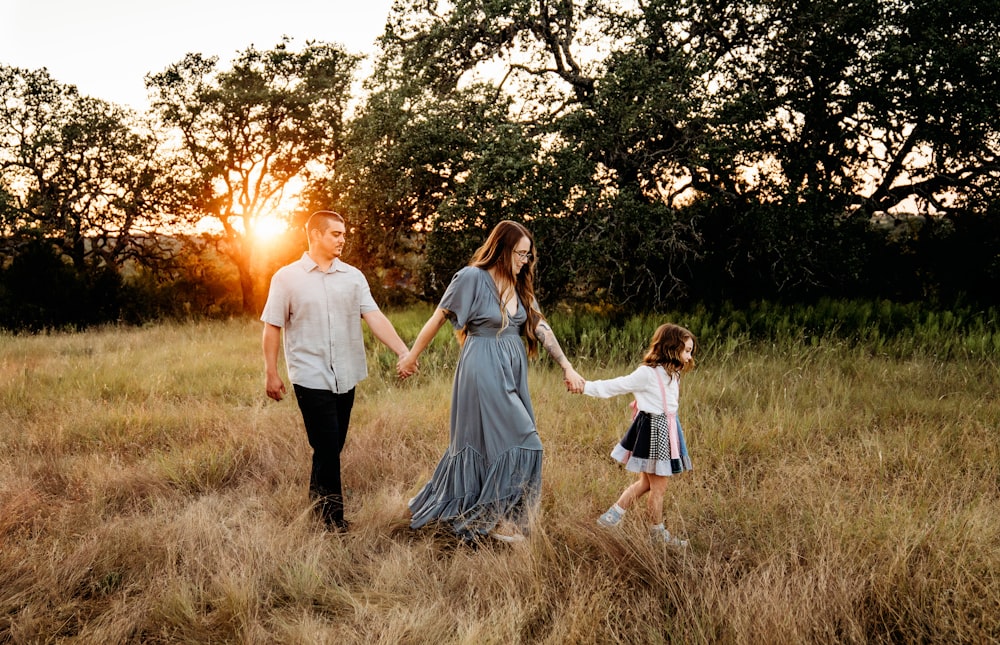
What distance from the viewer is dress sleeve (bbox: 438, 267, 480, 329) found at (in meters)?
3.92

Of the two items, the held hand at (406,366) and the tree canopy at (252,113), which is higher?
the tree canopy at (252,113)

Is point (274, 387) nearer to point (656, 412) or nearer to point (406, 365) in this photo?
point (406, 365)

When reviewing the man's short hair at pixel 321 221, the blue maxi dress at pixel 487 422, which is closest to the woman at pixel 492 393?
the blue maxi dress at pixel 487 422

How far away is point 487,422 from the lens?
396cm

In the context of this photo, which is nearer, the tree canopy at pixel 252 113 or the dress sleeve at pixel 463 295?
the dress sleeve at pixel 463 295

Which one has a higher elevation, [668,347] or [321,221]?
[321,221]

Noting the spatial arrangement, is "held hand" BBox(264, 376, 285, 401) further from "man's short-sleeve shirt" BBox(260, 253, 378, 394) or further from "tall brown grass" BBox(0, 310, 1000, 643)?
"tall brown grass" BBox(0, 310, 1000, 643)

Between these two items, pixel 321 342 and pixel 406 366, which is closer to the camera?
pixel 321 342

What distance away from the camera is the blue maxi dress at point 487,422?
3916 mm

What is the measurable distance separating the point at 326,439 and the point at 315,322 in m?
0.72

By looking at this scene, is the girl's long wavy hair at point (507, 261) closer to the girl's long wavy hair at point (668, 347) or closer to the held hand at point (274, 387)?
the girl's long wavy hair at point (668, 347)

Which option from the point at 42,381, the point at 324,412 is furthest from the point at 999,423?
the point at 42,381

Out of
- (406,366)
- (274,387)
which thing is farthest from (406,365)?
(274,387)

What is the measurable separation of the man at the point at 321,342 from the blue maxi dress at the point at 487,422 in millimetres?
638
